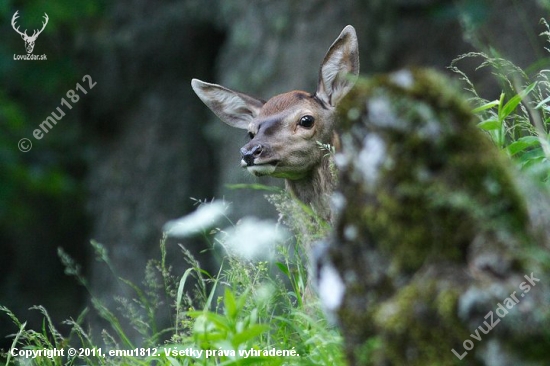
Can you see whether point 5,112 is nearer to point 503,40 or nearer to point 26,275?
point 26,275

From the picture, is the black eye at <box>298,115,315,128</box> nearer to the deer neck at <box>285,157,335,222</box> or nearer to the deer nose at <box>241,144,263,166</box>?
the deer neck at <box>285,157,335,222</box>

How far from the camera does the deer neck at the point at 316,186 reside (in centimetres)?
517

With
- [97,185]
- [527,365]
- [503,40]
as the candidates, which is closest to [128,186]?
[97,185]

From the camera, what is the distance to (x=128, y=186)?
12.5 m

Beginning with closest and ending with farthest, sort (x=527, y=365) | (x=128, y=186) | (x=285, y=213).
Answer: (x=527, y=365) < (x=285, y=213) < (x=128, y=186)

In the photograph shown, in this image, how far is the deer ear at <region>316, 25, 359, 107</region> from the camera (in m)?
5.36

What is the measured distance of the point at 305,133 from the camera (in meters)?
5.25

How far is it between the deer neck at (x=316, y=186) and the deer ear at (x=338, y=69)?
435 mm

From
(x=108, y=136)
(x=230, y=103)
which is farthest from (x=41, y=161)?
(x=230, y=103)

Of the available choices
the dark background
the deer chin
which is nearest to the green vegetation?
the deer chin

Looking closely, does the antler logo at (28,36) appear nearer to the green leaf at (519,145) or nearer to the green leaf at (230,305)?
the green leaf at (519,145)

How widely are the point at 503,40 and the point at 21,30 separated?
5.72 metres

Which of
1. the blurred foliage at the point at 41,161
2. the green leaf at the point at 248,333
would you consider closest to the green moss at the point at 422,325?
the green leaf at the point at 248,333

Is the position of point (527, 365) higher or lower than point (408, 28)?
lower
